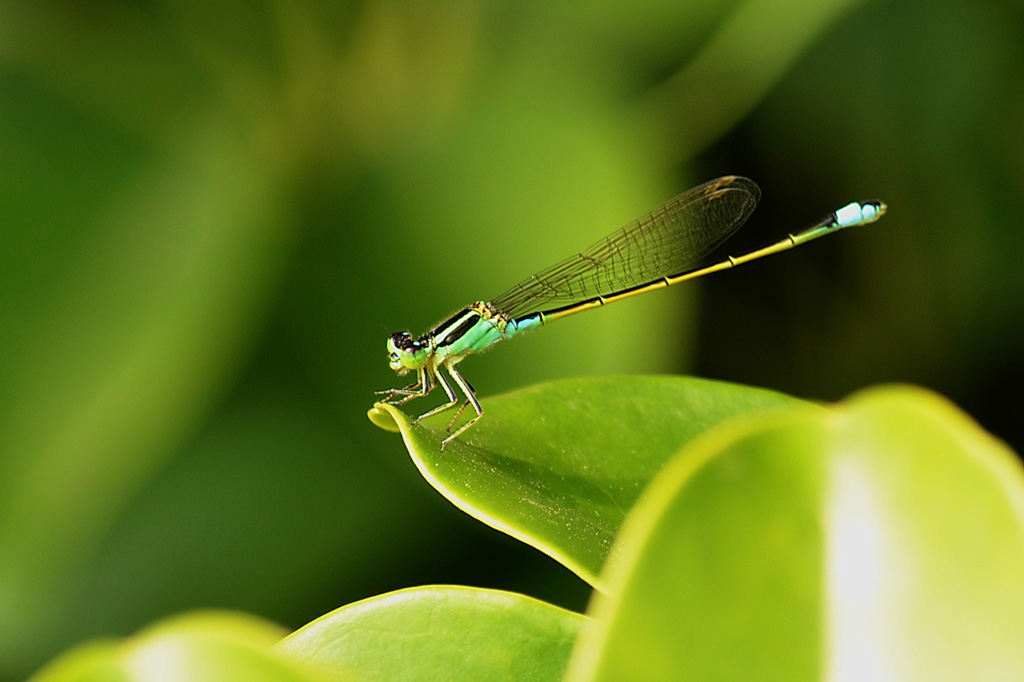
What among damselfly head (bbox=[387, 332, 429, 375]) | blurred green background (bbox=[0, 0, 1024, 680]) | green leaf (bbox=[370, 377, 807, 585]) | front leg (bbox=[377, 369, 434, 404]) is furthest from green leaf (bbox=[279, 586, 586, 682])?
blurred green background (bbox=[0, 0, 1024, 680])

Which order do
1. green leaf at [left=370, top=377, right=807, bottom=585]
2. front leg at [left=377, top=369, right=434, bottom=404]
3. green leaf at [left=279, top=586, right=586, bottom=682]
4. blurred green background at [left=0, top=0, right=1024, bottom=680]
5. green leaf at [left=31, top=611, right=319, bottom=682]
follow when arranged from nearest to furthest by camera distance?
green leaf at [left=31, top=611, right=319, bottom=682]
green leaf at [left=279, top=586, right=586, bottom=682]
green leaf at [left=370, top=377, right=807, bottom=585]
front leg at [left=377, top=369, right=434, bottom=404]
blurred green background at [left=0, top=0, right=1024, bottom=680]

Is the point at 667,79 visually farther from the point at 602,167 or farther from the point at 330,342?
the point at 330,342

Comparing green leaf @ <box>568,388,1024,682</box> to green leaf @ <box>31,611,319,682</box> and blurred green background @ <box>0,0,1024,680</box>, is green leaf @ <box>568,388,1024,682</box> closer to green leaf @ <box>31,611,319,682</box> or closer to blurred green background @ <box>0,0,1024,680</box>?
green leaf @ <box>31,611,319,682</box>

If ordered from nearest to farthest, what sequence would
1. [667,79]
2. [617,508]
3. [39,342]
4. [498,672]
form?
[498,672] < [617,508] < [39,342] < [667,79]

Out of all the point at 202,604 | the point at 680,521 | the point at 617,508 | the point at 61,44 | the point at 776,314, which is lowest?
the point at 776,314

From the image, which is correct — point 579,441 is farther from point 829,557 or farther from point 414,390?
point 414,390

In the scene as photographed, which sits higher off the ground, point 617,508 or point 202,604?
point 617,508

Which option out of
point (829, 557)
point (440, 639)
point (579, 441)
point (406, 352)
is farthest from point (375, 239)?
point (829, 557)

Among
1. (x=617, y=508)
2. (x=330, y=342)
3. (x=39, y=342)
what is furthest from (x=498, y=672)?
(x=39, y=342)
